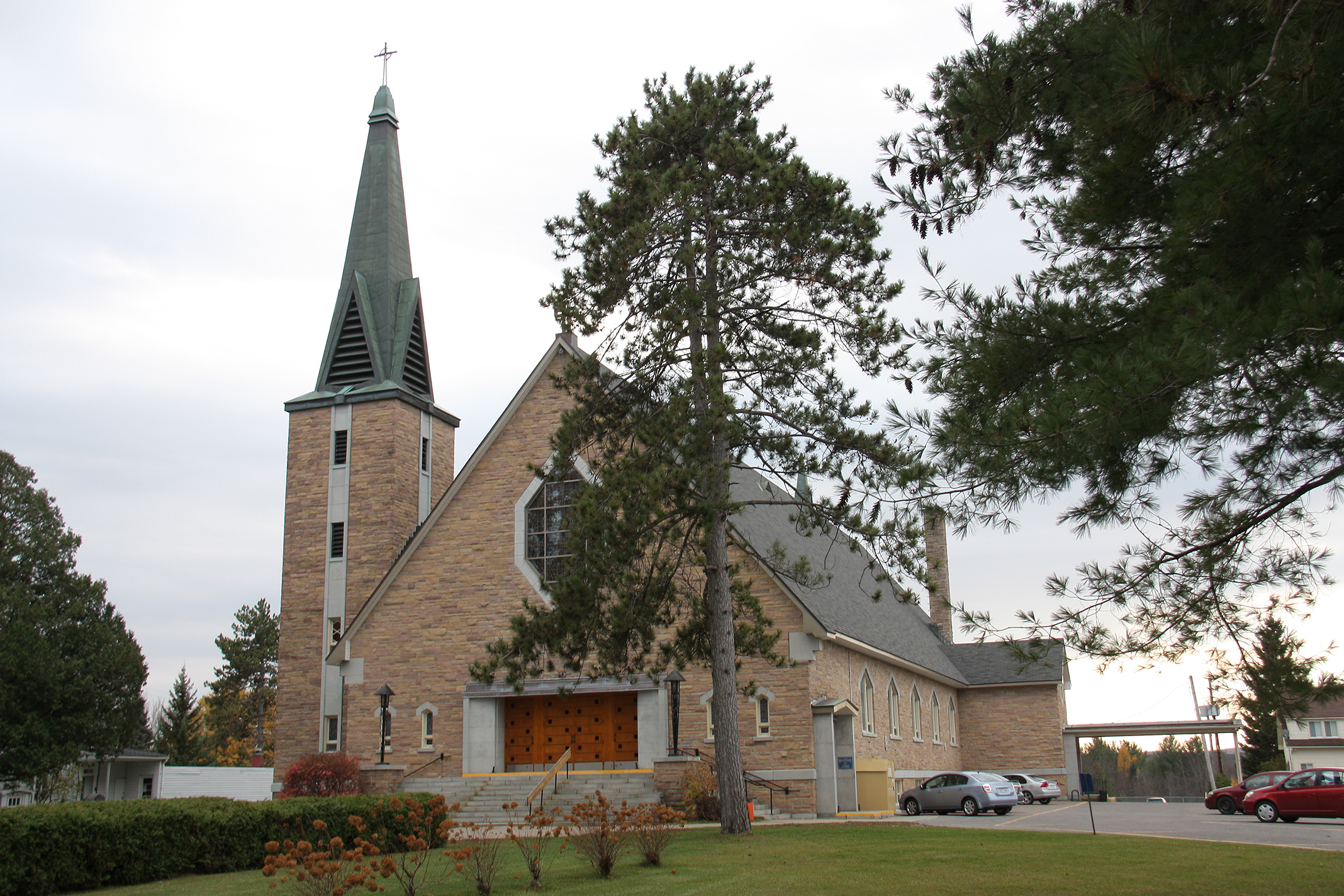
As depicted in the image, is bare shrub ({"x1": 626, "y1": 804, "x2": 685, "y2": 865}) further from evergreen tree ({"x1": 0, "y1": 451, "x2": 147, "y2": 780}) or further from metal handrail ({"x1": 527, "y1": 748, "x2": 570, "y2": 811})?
evergreen tree ({"x1": 0, "y1": 451, "x2": 147, "y2": 780})

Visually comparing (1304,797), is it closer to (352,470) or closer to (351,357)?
(352,470)

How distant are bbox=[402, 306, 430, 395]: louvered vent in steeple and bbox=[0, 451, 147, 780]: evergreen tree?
636 inches

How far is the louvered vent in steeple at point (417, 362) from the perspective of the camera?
111 ft

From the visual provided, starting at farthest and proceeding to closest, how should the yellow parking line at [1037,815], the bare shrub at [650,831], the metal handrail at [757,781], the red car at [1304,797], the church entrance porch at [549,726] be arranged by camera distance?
the church entrance porch at [549,726]
the red car at [1304,797]
the metal handrail at [757,781]
the yellow parking line at [1037,815]
the bare shrub at [650,831]

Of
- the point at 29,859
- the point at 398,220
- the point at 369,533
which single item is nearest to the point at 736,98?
the point at 29,859

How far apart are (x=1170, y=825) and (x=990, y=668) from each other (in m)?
17.6

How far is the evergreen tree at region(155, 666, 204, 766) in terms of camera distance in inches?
2299

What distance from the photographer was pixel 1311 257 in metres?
5.49

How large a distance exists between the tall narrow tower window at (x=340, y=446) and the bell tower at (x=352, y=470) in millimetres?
39

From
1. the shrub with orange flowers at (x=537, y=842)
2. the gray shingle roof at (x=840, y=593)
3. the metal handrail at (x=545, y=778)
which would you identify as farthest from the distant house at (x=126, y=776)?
the shrub with orange flowers at (x=537, y=842)

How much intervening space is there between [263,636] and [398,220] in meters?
46.4

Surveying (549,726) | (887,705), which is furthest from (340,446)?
(887,705)

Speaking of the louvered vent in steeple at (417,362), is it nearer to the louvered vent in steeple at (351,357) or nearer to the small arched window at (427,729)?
the louvered vent in steeple at (351,357)

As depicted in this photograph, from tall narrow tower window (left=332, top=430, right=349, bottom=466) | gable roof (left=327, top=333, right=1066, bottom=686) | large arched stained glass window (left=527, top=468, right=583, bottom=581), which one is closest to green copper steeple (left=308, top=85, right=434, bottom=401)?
tall narrow tower window (left=332, top=430, right=349, bottom=466)
